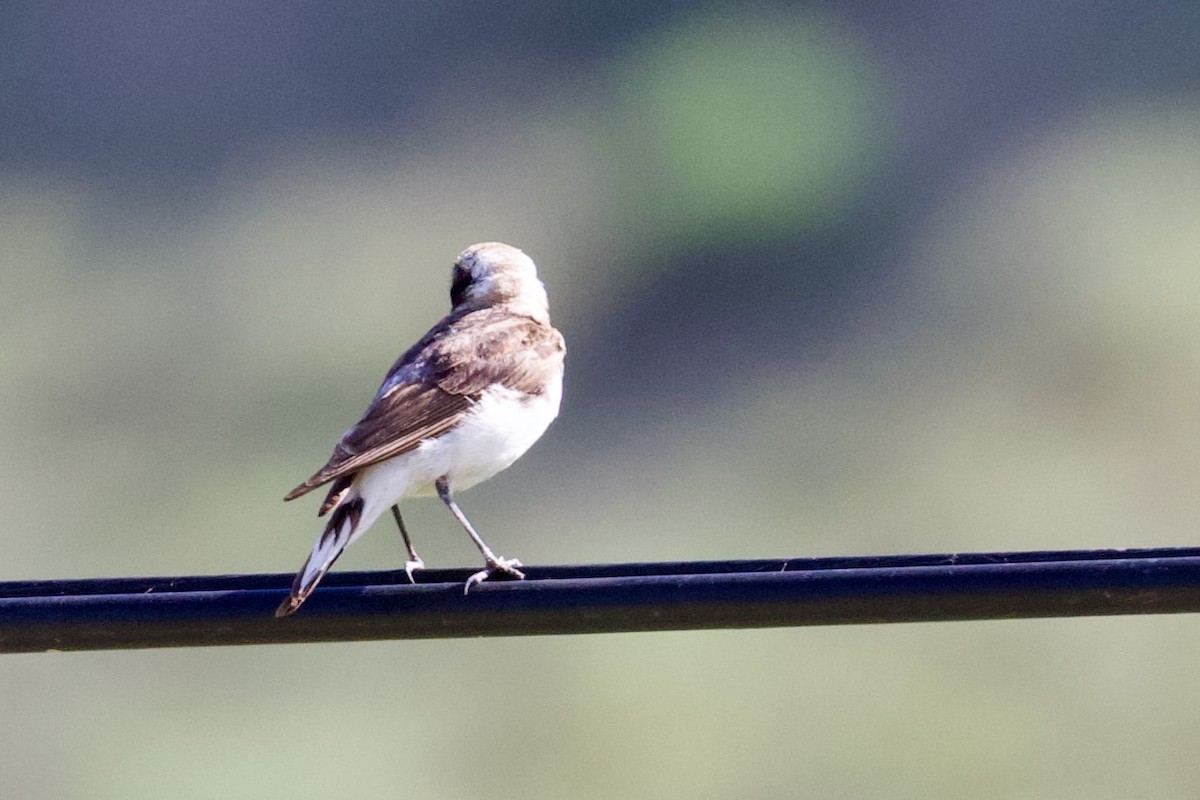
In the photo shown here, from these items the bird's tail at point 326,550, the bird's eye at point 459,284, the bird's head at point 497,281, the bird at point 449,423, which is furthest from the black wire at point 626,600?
the bird's eye at point 459,284

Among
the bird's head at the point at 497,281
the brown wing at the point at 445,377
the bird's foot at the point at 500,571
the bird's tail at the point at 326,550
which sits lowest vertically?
the bird's foot at the point at 500,571

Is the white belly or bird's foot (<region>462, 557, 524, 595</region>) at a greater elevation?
the white belly

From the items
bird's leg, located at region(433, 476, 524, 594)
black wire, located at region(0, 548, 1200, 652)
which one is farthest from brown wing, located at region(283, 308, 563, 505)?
black wire, located at region(0, 548, 1200, 652)

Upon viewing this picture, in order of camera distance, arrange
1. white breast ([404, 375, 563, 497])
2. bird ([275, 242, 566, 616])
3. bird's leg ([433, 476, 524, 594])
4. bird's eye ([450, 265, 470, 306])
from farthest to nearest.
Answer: bird's eye ([450, 265, 470, 306]) < white breast ([404, 375, 563, 497]) < bird ([275, 242, 566, 616]) < bird's leg ([433, 476, 524, 594])

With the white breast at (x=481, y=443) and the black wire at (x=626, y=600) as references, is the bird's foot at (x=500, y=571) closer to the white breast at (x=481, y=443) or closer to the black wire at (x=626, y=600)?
the white breast at (x=481, y=443)

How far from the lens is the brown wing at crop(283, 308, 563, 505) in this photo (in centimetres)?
712

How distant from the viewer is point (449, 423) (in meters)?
7.62

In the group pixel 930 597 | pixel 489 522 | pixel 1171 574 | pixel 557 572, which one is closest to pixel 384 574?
pixel 557 572

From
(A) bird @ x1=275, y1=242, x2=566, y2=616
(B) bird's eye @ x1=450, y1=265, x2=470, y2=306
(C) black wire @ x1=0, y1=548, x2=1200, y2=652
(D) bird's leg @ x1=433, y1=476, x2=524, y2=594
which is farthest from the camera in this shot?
(B) bird's eye @ x1=450, y1=265, x2=470, y2=306

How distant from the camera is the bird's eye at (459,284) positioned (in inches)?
374

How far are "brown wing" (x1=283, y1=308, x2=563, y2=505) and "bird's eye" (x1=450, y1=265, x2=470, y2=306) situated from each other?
0.58 meters

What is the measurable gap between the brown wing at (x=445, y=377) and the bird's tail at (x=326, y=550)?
0.56 feet

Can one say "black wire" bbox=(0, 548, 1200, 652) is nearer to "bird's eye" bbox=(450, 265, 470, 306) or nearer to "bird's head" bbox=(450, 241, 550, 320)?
"bird's head" bbox=(450, 241, 550, 320)

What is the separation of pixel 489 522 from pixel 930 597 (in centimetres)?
1991
